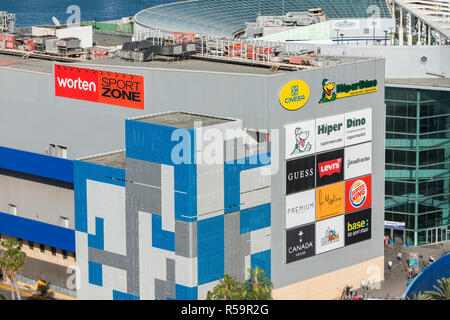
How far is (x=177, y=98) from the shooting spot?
298 feet

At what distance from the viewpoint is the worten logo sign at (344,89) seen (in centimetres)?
9000

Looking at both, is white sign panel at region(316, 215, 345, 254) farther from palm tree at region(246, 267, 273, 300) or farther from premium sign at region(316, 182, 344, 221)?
palm tree at region(246, 267, 273, 300)

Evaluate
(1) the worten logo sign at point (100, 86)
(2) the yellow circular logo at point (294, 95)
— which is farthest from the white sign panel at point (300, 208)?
(1) the worten logo sign at point (100, 86)

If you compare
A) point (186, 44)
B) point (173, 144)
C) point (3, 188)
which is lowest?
point (3, 188)

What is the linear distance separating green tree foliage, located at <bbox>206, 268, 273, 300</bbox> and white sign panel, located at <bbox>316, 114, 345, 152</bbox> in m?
12.8

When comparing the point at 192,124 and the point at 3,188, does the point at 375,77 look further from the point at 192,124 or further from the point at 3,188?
the point at 3,188

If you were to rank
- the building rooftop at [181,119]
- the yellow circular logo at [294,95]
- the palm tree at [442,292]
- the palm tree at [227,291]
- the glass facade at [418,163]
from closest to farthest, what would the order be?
the palm tree at [227,291]
the building rooftop at [181,119]
the yellow circular logo at [294,95]
the palm tree at [442,292]
the glass facade at [418,163]

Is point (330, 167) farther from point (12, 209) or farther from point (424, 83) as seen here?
point (12, 209)

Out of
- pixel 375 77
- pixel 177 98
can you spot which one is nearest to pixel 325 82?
pixel 375 77

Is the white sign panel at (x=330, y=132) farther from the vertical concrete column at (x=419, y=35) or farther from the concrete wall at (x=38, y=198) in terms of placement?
the vertical concrete column at (x=419, y=35)

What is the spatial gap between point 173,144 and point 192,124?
304 cm

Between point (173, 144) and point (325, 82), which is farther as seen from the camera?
point (325, 82)

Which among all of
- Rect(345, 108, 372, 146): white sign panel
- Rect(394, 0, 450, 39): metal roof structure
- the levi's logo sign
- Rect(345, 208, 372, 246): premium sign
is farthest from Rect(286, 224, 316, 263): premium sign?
Rect(394, 0, 450, 39): metal roof structure

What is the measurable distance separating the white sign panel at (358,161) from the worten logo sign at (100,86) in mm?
18106
